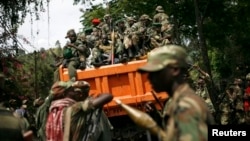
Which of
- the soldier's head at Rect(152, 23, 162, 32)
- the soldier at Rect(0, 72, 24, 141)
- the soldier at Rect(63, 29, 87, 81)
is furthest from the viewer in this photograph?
the soldier's head at Rect(152, 23, 162, 32)

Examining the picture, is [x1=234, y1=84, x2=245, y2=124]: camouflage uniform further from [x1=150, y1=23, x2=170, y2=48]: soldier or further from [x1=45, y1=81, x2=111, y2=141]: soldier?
[x1=45, y1=81, x2=111, y2=141]: soldier

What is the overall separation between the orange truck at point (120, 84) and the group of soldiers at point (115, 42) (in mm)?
248

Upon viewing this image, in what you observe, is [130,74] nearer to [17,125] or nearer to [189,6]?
[17,125]

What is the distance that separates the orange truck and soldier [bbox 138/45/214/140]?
8098 mm

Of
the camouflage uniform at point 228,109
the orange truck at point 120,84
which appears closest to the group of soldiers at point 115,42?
the orange truck at point 120,84

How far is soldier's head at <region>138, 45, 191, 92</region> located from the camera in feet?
11.6

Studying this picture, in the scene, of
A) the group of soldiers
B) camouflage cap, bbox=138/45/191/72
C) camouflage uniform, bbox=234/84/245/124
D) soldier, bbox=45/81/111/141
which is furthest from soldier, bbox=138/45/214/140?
camouflage uniform, bbox=234/84/245/124

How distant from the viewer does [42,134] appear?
327 inches

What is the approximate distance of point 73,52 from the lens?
44.4 feet

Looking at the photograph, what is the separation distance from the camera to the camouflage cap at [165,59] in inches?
140

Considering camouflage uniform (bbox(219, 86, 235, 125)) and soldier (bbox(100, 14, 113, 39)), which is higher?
soldier (bbox(100, 14, 113, 39))

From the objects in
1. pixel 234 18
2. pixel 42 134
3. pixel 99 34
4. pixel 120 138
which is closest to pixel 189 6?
pixel 234 18

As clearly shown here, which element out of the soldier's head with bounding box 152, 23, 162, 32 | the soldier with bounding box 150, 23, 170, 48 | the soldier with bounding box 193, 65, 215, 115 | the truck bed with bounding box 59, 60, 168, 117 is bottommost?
the soldier with bounding box 193, 65, 215, 115

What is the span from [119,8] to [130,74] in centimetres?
1446
